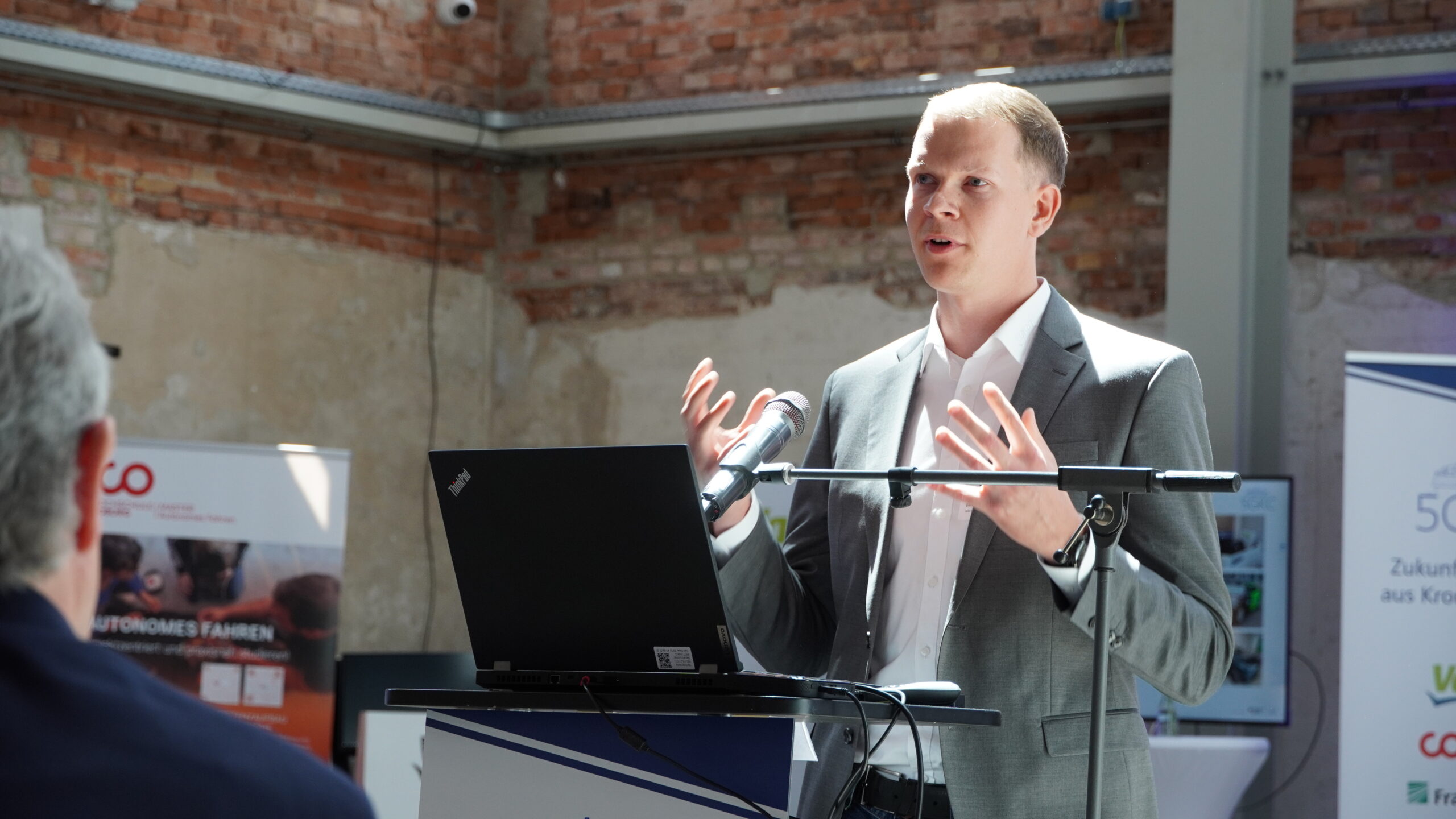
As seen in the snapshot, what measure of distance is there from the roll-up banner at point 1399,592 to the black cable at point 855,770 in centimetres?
374

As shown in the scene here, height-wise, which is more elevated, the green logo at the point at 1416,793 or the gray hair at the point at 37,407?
the gray hair at the point at 37,407

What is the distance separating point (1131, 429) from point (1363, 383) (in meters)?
3.61

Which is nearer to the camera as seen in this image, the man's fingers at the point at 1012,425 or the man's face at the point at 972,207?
the man's fingers at the point at 1012,425

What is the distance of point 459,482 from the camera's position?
5.41ft

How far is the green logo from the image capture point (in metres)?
4.93

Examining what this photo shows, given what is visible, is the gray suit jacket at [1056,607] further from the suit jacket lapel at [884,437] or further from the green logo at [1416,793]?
the green logo at [1416,793]

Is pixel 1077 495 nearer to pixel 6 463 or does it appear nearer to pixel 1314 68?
pixel 6 463

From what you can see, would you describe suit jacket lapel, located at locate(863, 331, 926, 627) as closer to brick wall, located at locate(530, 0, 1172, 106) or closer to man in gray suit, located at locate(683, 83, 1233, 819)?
man in gray suit, located at locate(683, 83, 1233, 819)

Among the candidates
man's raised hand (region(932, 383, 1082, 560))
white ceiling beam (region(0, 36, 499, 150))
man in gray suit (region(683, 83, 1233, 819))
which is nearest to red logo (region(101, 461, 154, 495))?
white ceiling beam (region(0, 36, 499, 150))

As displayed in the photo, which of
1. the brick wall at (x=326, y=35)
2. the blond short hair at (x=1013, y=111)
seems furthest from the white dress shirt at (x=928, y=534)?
the brick wall at (x=326, y=35)

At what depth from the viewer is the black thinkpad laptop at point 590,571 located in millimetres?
1519

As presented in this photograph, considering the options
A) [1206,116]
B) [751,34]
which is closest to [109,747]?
[1206,116]

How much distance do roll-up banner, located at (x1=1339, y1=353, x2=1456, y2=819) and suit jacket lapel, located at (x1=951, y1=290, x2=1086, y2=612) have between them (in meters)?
3.45

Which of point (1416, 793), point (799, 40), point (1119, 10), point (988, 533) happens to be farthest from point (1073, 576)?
point (799, 40)
